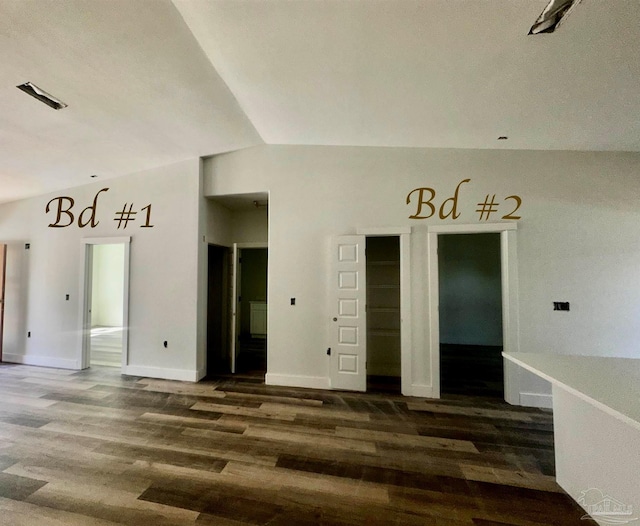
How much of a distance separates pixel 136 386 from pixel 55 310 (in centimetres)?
240

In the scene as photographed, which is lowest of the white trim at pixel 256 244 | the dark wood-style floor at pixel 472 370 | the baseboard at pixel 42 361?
the dark wood-style floor at pixel 472 370

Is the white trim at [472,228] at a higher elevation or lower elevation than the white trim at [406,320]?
higher

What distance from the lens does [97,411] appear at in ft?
10.1

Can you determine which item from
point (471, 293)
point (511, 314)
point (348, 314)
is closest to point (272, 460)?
point (348, 314)

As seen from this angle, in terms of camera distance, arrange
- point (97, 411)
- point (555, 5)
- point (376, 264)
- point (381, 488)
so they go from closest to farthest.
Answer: point (555, 5), point (381, 488), point (97, 411), point (376, 264)

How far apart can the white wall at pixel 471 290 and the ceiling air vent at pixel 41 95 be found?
6490mm

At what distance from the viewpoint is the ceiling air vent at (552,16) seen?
1563 mm

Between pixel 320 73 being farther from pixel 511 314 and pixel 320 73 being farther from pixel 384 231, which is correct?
pixel 511 314

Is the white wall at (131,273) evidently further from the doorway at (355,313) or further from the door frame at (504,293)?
the door frame at (504,293)

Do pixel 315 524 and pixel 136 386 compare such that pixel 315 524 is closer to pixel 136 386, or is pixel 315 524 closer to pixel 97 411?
pixel 97 411

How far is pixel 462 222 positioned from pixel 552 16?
7.01ft

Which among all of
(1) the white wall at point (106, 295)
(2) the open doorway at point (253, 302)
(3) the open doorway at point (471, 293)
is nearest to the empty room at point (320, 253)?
(3) the open doorway at point (471, 293)

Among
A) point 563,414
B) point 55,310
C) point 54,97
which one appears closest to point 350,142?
point 54,97

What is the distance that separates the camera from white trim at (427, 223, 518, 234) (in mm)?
3340
